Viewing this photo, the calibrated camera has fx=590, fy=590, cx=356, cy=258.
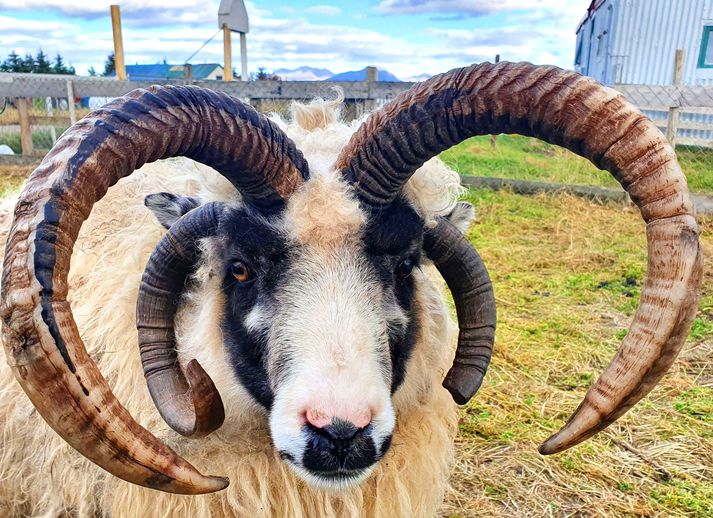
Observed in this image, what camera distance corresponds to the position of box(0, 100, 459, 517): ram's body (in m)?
2.71

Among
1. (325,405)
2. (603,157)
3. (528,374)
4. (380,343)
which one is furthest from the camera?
(528,374)

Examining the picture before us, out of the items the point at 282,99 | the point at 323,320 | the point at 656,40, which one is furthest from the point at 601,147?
the point at 656,40

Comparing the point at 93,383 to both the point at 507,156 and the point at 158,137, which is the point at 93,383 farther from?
the point at 507,156

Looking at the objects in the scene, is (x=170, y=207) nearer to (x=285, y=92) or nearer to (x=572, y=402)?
(x=572, y=402)

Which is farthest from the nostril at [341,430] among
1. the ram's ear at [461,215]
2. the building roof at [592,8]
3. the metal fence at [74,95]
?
the building roof at [592,8]

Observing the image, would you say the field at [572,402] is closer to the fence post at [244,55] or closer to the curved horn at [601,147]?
the curved horn at [601,147]

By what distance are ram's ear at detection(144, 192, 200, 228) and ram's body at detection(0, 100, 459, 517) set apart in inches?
4.1

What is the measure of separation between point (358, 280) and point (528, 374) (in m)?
3.39

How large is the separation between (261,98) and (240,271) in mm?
10415

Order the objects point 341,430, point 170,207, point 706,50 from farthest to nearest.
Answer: point 706,50 → point 170,207 → point 341,430

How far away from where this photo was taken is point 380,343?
7.59ft

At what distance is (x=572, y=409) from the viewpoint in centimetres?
468

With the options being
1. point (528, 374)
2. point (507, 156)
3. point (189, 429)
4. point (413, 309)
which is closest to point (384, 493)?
point (413, 309)

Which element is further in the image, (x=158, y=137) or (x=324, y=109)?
(x=324, y=109)
